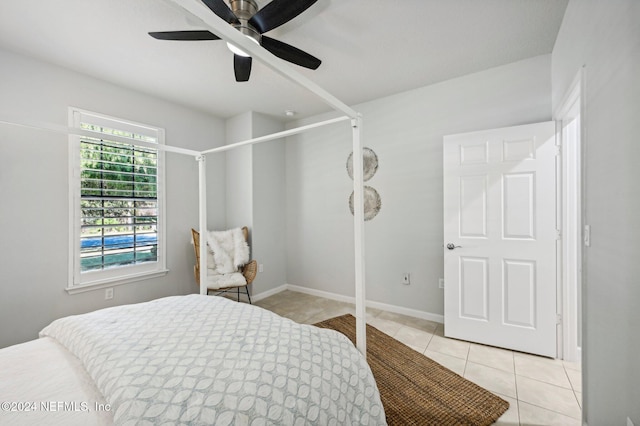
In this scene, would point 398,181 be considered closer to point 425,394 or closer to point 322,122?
point 322,122

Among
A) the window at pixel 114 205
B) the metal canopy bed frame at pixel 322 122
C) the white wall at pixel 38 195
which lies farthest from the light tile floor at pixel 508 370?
the white wall at pixel 38 195

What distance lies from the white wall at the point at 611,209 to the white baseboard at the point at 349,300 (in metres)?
1.60

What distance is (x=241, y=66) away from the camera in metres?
2.03

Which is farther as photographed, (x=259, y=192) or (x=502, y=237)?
(x=259, y=192)

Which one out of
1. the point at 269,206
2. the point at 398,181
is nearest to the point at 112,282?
the point at 269,206

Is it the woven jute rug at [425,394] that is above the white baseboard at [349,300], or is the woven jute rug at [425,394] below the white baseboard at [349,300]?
below

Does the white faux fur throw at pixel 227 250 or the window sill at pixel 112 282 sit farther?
the white faux fur throw at pixel 227 250

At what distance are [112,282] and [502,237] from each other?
3.73 meters

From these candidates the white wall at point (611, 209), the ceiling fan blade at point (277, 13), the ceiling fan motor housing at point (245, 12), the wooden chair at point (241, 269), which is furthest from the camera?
Result: the wooden chair at point (241, 269)

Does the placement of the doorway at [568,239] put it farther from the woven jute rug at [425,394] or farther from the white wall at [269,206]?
the white wall at [269,206]

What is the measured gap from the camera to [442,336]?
2666mm

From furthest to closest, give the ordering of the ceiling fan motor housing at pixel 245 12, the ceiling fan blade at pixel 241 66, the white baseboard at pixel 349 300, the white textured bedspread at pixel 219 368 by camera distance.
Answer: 1. the white baseboard at pixel 349 300
2. the ceiling fan blade at pixel 241 66
3. the ceiling fan motor housing at pixel 245 12
4. the white textured bedspread at pixel 219 368

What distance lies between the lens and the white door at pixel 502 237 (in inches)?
89.4

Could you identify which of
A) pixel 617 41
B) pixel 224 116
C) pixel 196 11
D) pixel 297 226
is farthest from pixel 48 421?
pixel 224 116
